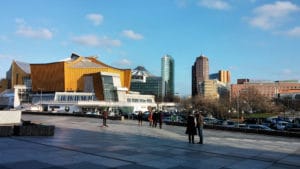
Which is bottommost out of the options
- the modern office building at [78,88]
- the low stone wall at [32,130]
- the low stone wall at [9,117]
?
the low stone wall at [32,130]

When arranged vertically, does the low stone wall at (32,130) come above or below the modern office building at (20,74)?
below

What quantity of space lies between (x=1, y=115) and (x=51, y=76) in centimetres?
12093

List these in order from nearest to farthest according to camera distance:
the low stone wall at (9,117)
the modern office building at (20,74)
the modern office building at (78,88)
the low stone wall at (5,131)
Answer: the low stone wall at (5,131), the low stone wall at (9,117), the modern office building at (78,88), the modern office building at (20,74)

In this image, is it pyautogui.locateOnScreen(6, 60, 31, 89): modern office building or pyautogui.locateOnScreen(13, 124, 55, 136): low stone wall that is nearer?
pyautogui.locateOnScreen(13, 124, 55, 136): low stone wall

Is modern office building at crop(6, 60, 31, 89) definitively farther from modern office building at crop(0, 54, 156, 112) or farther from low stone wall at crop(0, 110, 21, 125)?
low stone wall at crop(0, 110, 21, 125)

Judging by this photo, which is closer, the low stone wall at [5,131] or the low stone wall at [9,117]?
the low stone wall at [5,131]

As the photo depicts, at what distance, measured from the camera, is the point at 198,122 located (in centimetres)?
1881

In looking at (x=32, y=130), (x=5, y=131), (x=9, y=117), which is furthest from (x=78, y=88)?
(x=5, y=131)

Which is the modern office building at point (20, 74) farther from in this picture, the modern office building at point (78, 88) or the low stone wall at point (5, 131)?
the low stone wall at point (5, 131)

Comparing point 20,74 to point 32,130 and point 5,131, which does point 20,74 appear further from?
point 5,131

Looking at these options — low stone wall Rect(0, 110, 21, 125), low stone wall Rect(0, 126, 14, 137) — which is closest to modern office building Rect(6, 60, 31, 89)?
low stone wall Rect(0, 110, 21, 125)

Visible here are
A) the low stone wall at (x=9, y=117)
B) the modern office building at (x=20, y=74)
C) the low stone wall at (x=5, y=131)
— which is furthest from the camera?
the modern office building at (x=20, y=74)

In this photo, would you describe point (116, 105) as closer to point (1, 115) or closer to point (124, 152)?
point (1, 115)

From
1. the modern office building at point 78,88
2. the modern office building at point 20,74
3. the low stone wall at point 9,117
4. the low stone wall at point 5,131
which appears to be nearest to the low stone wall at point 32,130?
the low stone wall at point 5,131
